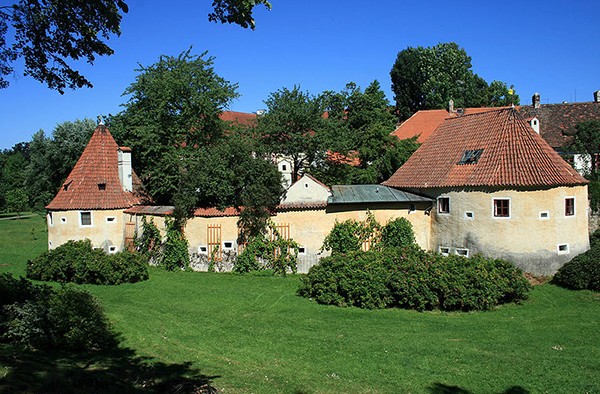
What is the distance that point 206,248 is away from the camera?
83.4ft

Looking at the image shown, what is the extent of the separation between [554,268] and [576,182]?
4228 millimetres

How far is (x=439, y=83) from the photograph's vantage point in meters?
64.5

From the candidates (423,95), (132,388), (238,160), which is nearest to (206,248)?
(238,160)

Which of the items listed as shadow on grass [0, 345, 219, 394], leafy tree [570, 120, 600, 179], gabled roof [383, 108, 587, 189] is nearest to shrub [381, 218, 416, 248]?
gabled roof [383, 108, 587, 189]

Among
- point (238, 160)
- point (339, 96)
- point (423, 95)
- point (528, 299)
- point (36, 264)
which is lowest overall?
point (528, 299)

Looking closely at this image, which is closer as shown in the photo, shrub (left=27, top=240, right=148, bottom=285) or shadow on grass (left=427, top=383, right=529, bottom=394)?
shadow on grass (left=427, top=383, right=529, bottom=394)

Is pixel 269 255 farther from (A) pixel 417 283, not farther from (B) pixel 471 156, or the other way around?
(B) pixel 471 156

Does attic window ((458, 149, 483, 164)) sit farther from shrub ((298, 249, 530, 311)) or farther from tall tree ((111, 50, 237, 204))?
tall tree ((111, 50, 237, 204))

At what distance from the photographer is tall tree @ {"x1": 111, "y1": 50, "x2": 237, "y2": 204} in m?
29.0

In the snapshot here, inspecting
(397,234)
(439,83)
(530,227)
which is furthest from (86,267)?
(439,83)

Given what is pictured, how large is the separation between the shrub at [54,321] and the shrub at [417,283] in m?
9.23

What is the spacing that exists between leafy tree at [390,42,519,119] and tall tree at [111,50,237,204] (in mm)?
39051

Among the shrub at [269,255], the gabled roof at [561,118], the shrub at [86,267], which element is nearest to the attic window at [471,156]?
the shrub at [269,255]

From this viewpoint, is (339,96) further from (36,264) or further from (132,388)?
(132,388)
